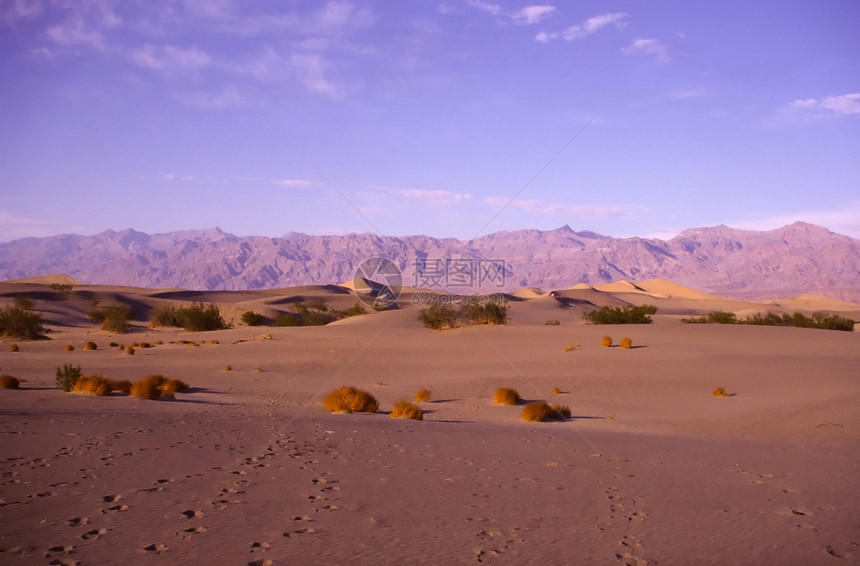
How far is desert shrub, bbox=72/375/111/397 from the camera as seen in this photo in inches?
553

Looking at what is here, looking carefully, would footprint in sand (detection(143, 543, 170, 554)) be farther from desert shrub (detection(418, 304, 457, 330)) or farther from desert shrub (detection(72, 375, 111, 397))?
desert shrub (detection(418, 304, 457, 330))

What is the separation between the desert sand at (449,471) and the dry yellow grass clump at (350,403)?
0.66 m

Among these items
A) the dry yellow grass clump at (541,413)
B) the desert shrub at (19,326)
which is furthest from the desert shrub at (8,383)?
the desert shrub at (19,326)

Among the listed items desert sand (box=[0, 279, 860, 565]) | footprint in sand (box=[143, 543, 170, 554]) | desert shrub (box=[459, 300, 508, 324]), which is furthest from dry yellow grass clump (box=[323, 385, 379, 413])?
desert shrub (box=[459, 300, 508, 324])

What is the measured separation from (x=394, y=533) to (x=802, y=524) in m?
3.94

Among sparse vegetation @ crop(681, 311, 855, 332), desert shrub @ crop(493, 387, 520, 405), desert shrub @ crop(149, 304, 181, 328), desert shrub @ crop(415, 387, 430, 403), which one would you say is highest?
sparse vegetation @ crop(681, 311, 855, 332)

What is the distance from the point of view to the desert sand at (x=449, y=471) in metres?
5.25

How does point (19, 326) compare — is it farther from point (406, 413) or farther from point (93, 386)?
point (406, 413)

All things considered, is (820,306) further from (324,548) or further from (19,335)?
(324,548)

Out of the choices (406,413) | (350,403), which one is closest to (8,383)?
(350,403)

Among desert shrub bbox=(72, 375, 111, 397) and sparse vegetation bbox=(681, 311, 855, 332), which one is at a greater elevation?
sparse vegetation bbox=(681, 311, 855, 332)

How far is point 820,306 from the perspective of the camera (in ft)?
277

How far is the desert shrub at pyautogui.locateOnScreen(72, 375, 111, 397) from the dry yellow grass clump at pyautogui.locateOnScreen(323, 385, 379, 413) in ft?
16.1

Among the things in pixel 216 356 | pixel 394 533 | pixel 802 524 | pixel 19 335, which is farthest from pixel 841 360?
pixel 19 335
